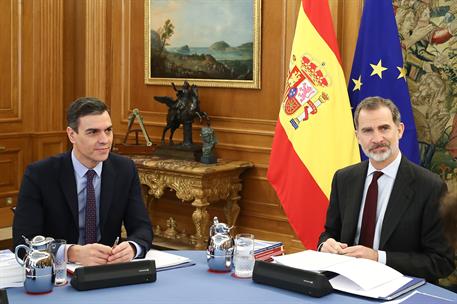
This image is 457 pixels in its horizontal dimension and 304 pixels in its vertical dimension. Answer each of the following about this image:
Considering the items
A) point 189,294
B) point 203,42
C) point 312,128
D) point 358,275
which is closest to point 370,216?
point 358,275

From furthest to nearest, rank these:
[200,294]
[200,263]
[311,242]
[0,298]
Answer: [311,242], [200,263], [200,294], [0,298]

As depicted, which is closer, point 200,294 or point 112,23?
point 200,294

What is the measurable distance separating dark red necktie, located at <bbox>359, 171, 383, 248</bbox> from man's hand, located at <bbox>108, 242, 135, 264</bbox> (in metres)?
1.01

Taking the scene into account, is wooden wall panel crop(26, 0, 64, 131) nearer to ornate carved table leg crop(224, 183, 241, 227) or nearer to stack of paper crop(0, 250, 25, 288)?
ornate carved table leg crop(224, 183, 241, 227)

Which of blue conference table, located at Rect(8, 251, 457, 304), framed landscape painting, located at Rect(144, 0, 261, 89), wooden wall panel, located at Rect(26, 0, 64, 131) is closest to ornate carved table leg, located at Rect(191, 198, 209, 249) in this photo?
framed landscape painting, located at Rect(144, 0, 261, 89)

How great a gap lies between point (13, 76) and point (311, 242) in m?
3.75

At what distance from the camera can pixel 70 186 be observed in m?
2.89

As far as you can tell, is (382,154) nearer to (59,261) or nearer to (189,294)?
(189,294)

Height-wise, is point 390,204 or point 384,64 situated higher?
point 384,64

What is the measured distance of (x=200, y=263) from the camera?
2.54m

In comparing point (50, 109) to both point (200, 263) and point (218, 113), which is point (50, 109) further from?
point (200, 263)

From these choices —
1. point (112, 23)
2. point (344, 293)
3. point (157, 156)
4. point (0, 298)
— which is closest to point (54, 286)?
point (0, 298)

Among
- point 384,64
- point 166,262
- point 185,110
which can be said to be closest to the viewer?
point 166,262

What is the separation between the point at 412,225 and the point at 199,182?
8.38 feet
